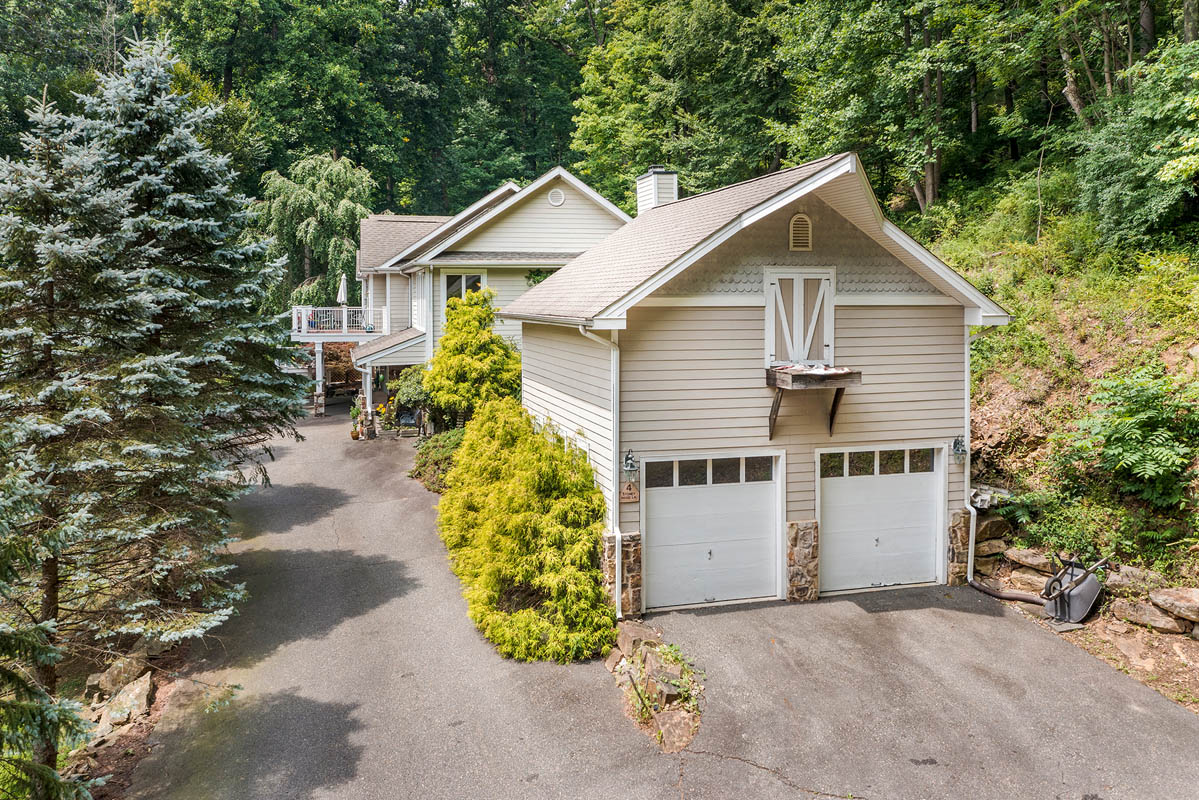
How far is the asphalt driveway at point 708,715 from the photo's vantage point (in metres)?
6.64

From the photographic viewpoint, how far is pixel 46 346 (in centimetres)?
685

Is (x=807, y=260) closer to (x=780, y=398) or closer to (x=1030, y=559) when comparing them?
(x=780, y=398)

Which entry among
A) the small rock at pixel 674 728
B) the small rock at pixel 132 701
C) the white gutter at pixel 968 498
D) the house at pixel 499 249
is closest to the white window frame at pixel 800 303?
the white gutter at pixel 968 498

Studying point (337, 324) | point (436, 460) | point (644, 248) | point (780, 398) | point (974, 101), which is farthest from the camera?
point (337, 324)

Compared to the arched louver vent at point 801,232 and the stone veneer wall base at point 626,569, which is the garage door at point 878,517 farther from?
the arched louver vent at point 801,232

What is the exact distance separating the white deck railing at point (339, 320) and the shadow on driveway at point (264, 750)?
19001 millimetres

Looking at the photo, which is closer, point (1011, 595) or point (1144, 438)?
point (1144, 438)

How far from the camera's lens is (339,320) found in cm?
2639

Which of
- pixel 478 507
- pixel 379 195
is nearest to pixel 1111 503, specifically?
pixel 478 507

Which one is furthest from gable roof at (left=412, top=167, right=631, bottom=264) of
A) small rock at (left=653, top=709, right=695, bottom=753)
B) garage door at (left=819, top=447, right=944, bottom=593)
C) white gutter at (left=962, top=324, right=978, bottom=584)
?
small rock at (left=653, top=709, right=695, bottom=753)

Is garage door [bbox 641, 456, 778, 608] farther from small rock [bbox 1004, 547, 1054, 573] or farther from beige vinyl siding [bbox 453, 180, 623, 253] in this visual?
beige vinyl siding [bbox 453, 180, 623, 253]

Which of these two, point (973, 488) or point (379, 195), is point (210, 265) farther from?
point (379, 195)

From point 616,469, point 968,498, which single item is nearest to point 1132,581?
point 968,498

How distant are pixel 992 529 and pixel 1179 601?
2624 millimetres
